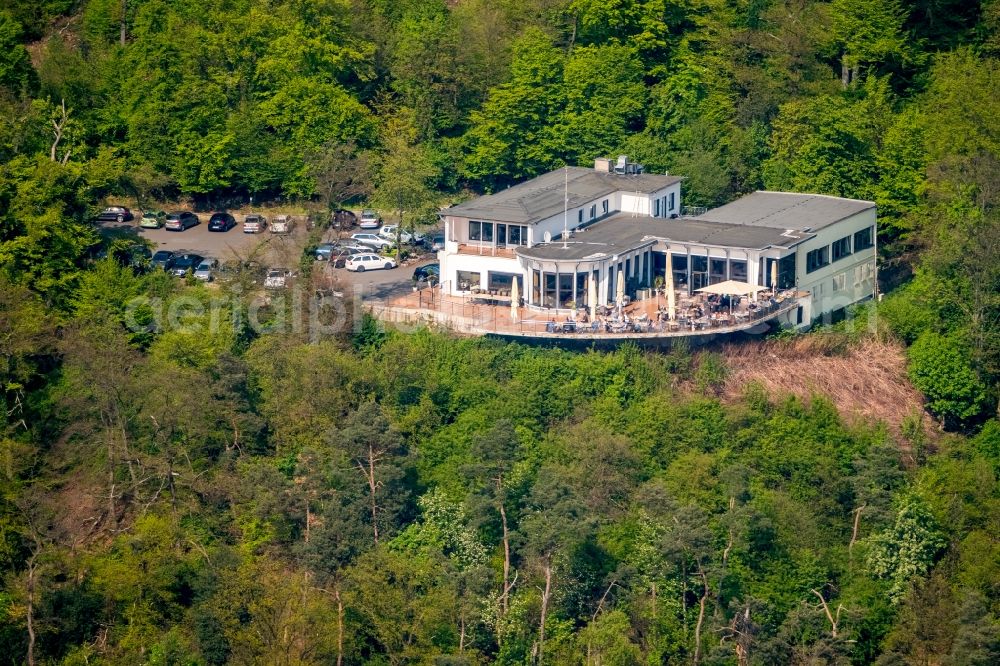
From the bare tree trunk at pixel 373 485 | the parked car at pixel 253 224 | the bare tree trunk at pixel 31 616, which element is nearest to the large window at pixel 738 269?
the bare tree trunk at pixel 373 485

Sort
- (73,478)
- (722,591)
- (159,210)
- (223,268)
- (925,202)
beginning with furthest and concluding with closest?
(159,210)
(925,202)
(223,268)
(73,478)
(722,591)

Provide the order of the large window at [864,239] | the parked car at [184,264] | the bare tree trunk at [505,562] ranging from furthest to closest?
the large window at [864,239], the parked car at [184,264], the bare tree trunk at [505,562]

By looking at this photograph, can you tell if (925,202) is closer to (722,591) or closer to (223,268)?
(722,591)

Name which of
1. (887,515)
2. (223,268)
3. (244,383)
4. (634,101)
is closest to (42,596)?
(244,383)

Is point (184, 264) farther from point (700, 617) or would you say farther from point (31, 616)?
point (700, 617)

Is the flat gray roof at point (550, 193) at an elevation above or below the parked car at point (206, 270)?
above

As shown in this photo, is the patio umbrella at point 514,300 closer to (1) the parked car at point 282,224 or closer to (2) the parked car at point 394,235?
(2) the parked car at point 394,235

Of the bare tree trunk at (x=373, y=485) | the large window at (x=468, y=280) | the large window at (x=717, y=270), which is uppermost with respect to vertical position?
the large window at (x=717, y=270)

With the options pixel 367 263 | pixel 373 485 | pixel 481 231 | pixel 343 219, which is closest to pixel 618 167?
pixel 481 231
